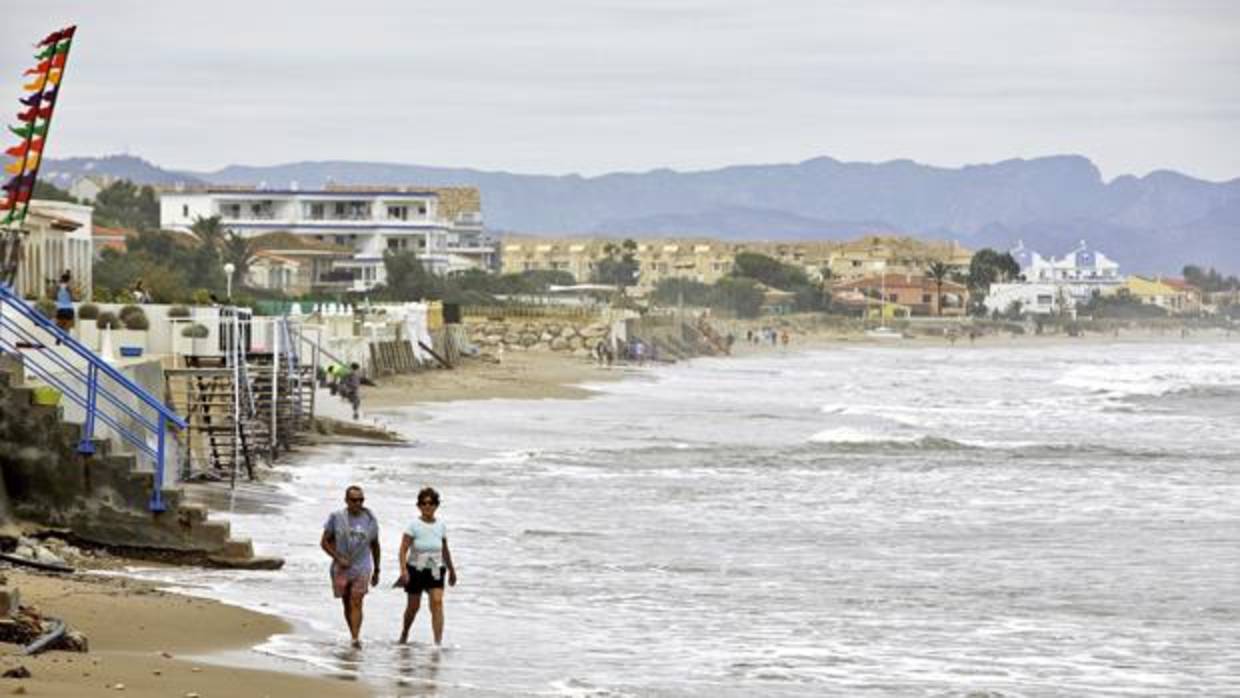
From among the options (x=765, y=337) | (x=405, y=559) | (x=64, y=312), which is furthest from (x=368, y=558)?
(x=765, y=337)

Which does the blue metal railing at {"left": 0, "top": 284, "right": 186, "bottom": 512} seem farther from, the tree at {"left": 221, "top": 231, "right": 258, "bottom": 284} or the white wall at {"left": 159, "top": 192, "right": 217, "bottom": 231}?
the white wall at {"left": 159, "top": 192, "right": 217, "bottom": 231}

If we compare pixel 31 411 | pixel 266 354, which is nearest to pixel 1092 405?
pixel 266 354

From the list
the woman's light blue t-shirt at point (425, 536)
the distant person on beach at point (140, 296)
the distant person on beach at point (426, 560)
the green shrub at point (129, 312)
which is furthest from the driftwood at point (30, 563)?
the distant person on beach at point (140, 296)

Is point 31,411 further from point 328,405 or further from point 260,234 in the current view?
point 260,234

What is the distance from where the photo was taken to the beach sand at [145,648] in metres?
12.9

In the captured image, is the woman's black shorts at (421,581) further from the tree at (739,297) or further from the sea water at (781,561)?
the tree at (739,297)

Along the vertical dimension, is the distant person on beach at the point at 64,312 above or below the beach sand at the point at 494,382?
above

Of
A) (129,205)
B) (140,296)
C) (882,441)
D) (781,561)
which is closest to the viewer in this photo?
(781,561)

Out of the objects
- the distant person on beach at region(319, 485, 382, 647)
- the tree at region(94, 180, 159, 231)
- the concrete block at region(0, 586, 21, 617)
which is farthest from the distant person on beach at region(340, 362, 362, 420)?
the tree at region(94, 180, 159, 231)

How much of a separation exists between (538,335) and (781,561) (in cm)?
6919

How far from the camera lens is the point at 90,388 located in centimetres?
1991

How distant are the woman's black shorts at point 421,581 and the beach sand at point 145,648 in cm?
103

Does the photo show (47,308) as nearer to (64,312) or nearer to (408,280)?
(64,312)

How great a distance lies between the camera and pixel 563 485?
31.3m
